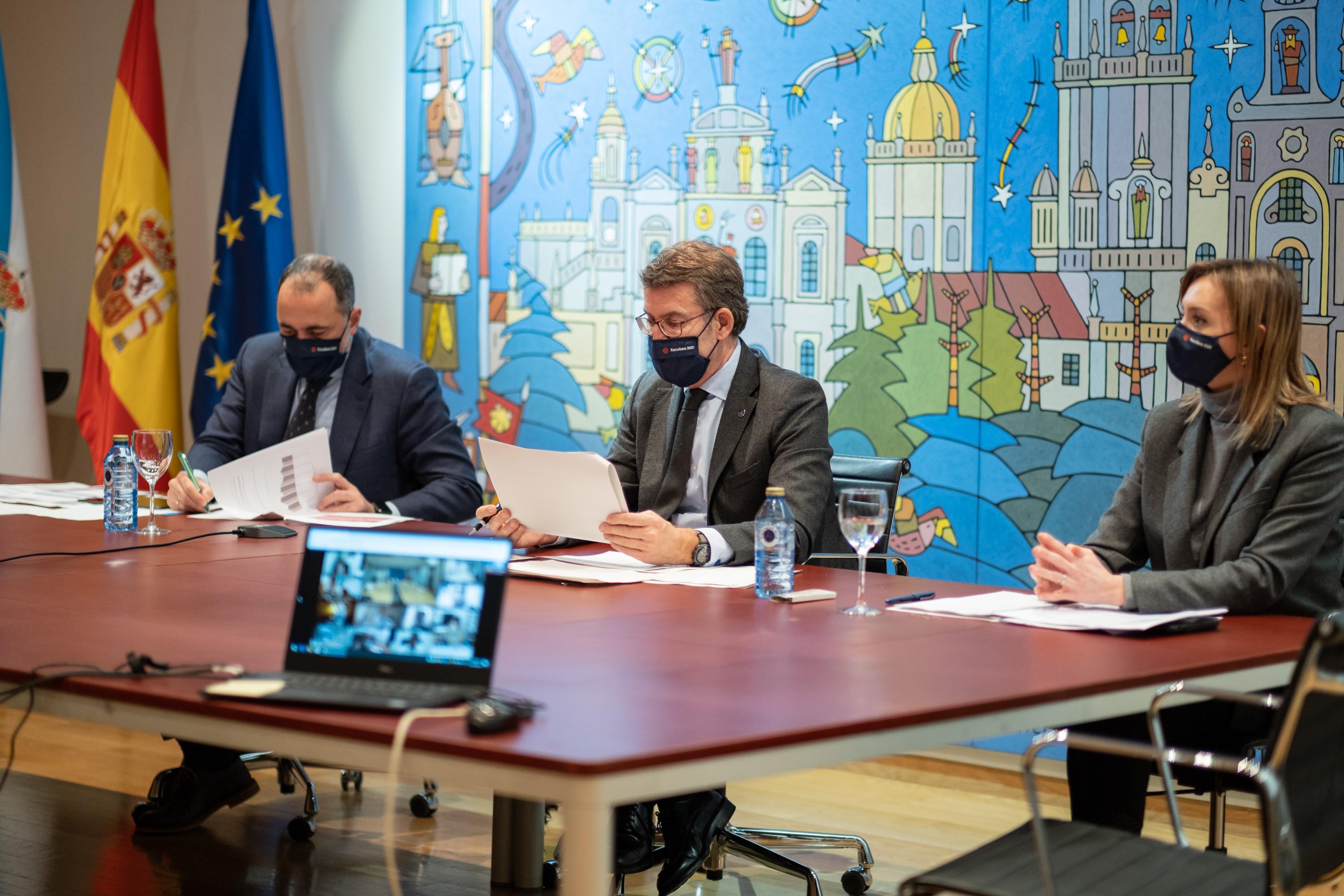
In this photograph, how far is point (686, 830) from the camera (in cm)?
299

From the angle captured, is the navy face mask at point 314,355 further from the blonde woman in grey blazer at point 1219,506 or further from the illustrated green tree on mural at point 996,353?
the blonde woman in grey blazer at point 1219,506

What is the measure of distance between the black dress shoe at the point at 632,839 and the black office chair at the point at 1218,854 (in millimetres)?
1043

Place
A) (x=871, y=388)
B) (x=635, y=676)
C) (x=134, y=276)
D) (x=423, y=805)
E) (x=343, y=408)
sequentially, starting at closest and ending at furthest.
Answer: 1. (x=635, y=676)
2. (x=423, y=805)
3. (x=343, y=408)
4. (x=871, y=388)
5. (x=134, y=276)

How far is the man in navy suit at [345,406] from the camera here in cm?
405

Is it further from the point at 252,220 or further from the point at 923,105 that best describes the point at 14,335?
the point at 923,105

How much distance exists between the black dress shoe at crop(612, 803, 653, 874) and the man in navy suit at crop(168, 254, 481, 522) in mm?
1273

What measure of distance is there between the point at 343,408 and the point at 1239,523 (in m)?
2.50

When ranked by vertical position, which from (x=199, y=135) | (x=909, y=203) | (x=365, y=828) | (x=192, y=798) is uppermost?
(x=199, y=135)

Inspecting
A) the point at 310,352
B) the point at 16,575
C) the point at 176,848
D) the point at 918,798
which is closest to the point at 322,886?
the point at 176,848

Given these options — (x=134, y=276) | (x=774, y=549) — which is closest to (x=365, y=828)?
(x=774, y=549)

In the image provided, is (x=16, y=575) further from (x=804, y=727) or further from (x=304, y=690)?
(x=804, y=727)

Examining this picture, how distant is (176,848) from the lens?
3.71 m

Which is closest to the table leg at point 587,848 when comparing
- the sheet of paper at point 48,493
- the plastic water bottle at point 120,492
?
the plastic water bottle at point 120,492

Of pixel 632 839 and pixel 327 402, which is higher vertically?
pixel 327 402
